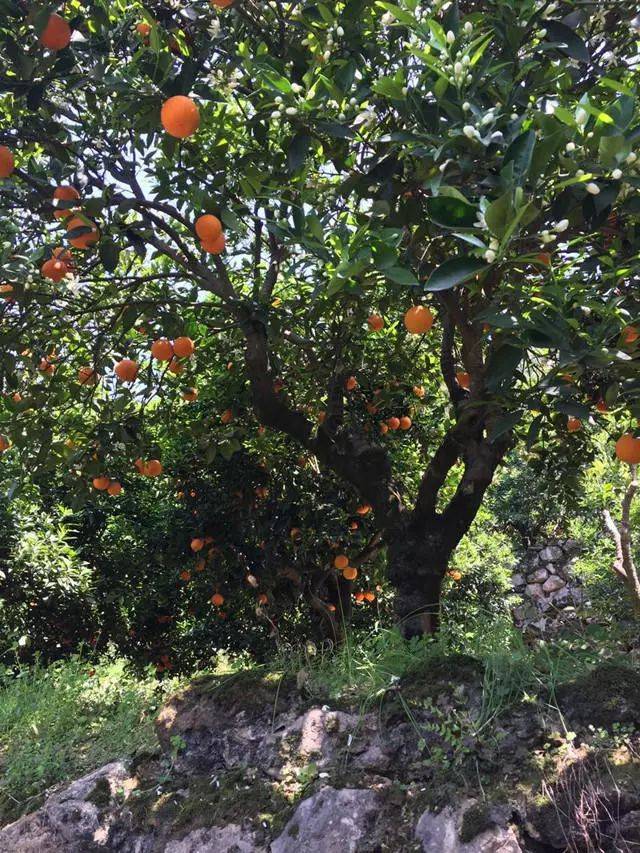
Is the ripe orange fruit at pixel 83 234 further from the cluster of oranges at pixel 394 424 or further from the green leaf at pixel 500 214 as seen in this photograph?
the cluster of oranges at pixel 394 424

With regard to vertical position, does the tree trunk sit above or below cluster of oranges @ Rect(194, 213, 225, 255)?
below

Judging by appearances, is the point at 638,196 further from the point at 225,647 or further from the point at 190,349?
the point at 225,647

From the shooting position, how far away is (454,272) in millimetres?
1636

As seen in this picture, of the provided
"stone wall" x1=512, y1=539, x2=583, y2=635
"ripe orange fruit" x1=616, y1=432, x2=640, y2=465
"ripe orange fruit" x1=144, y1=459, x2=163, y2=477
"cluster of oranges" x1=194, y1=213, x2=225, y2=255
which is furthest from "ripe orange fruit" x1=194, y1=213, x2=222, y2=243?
"stone wall" x1=512, y1=539, x2=583, y2=635

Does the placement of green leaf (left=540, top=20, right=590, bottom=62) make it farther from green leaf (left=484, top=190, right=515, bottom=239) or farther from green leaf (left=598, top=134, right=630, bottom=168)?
green leaf (left=484, top=190, right=515, bottom=239)

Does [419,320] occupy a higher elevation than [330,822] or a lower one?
higher

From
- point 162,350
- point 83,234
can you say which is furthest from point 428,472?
point 83,234

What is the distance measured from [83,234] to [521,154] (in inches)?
70.4

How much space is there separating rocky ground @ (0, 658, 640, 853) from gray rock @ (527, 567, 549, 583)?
35.5ft

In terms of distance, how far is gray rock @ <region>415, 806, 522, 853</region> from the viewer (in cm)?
246

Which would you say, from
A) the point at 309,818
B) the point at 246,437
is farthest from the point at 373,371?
the point at 309,818

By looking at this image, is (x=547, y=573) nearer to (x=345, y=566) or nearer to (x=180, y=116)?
(x=345, y=566)

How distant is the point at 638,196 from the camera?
2211 millimetres

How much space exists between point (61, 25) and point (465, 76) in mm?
1457
